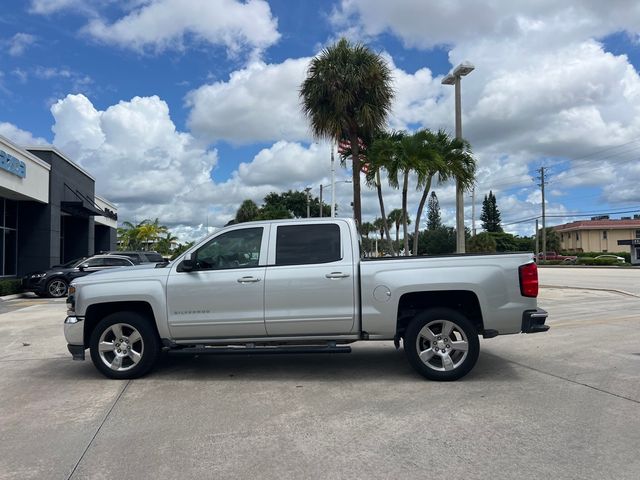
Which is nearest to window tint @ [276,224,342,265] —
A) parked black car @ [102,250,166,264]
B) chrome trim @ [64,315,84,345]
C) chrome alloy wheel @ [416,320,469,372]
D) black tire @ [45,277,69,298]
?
chrome alloy wheel @ [416,320,469,372]

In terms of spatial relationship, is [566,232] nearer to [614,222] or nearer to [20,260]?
[614,222]

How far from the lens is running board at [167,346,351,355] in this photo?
6.44 meters

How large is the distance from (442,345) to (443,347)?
0.09 ft

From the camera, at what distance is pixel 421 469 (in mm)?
4020

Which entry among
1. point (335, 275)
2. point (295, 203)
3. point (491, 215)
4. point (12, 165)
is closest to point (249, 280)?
point (335, 275)

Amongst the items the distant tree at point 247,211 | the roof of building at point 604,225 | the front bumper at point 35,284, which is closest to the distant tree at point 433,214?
the roof of building at point 604,225

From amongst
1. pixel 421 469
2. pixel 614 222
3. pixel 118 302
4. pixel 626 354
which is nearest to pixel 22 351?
pixel 118 302

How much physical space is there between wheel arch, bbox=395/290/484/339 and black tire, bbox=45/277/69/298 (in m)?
16.4

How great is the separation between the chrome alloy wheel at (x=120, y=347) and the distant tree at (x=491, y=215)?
10257 centimetres

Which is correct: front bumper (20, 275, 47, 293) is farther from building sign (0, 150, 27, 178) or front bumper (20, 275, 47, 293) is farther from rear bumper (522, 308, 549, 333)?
rear bumper (522, 308, 549, 333)

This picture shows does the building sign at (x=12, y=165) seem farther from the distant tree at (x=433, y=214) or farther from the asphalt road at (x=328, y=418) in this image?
the distant tree at (x=433, y=214)

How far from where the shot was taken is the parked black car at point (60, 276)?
19562mm

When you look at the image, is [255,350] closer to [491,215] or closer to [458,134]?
[458,134]

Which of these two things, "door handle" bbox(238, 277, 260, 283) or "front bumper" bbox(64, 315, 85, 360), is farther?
"front bumper" bbox(64, 315, 85, 360)
